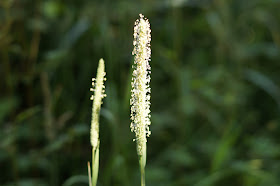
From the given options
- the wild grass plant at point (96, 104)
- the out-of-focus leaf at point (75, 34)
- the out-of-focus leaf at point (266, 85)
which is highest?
the out-of-focus leaf at point (75, 34)

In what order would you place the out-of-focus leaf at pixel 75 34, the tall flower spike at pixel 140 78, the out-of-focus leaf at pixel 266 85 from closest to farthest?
1. the tall flower spike at pixel 140 78
2. the out-of-focus leaf at pixel 75 34
3. the out-of-focus leaf at pixel 266 85

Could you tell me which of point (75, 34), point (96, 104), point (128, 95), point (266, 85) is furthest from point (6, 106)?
point (266, 85)

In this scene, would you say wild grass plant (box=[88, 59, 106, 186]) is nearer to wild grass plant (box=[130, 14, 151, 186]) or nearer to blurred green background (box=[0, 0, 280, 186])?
wild grass plant (box=[130, 14, 151, 186])

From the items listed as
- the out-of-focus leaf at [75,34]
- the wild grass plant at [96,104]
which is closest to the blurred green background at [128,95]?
the out-of-focus leaf at [75,34]

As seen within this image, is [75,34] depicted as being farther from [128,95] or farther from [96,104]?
[96,104]

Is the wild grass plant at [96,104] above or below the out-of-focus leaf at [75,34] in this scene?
below

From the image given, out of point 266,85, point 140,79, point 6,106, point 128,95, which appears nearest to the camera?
point 140,79

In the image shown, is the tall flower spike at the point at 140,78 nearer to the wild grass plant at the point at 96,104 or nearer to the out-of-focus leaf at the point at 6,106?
the wild grass plant at the point at 96,104

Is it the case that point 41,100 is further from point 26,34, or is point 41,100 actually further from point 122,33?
point 122,33

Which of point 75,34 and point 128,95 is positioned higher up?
point 75,34
